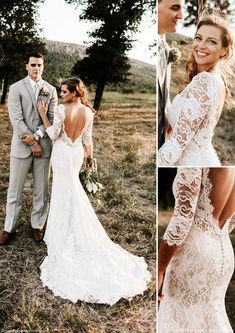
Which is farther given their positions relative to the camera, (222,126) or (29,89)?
(222,126)

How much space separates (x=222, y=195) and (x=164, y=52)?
4.61 ft

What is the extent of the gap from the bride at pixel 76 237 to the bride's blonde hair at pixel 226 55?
0.88m

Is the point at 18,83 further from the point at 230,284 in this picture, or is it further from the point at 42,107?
the point at 230,284

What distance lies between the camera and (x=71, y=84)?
15.5 feet

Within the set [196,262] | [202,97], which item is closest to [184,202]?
[196,262]

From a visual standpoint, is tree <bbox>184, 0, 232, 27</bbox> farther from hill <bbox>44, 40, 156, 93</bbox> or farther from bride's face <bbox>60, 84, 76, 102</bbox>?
bride's face <bbox>60, 84, 76, 102</bbox>

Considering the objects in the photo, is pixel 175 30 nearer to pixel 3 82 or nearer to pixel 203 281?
pixel 3 82

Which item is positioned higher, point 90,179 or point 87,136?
point 87,136

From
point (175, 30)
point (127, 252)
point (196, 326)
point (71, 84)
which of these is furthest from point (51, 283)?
point (175, 30)

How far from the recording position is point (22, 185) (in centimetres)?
477

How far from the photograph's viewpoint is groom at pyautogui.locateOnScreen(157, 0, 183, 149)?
4754mm

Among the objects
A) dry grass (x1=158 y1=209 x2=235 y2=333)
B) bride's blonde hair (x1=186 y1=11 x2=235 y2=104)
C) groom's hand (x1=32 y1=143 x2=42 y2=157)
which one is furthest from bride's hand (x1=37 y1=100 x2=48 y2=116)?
dry grass (x1=158 y1=209 x2=235 y2=333)

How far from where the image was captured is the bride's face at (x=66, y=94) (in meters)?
4.66

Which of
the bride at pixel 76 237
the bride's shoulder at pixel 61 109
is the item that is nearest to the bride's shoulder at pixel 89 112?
the bride at pixel 76 237
